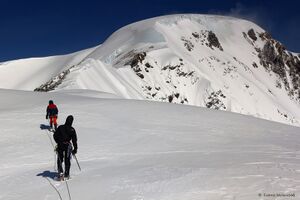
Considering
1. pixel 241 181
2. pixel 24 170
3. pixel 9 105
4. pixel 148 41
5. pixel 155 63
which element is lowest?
pixel 241 181

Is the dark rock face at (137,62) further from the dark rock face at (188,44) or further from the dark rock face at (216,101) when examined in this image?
the dark rock face at (188,44)

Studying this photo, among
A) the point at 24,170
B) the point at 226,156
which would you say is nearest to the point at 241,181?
the point at 226,156

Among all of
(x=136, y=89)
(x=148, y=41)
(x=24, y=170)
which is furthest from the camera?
(x=148, y=41)

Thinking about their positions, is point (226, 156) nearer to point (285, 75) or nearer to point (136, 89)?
point (136, 89)

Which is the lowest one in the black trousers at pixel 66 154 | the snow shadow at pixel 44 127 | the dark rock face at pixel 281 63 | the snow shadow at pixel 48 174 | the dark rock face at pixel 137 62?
the snow shadow at pixel 48 174

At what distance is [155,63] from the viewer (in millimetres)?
78938

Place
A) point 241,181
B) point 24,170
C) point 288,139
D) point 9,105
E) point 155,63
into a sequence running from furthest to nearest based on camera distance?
point 155,63 < point 9,105 < point 288,139 < point 24,170 < point 241,181

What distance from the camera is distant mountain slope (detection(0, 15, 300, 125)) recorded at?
6402cm

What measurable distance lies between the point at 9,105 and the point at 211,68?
246 feet

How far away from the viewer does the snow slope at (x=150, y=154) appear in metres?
8.38

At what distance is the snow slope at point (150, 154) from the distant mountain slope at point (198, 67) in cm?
3368

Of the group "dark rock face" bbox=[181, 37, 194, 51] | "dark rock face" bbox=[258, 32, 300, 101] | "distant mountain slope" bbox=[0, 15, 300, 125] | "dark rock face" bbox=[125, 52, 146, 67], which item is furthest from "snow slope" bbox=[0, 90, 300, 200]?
"dark rock face" bbox=[258, 32, 300, 101]

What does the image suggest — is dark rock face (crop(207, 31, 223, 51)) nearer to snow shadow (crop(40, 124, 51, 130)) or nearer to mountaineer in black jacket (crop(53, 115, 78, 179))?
snow shadow (crop(40, 124, 51, 130))

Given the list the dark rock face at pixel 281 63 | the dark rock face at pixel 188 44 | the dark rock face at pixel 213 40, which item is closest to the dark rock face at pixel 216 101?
the dark rock face at pixel 188 44
